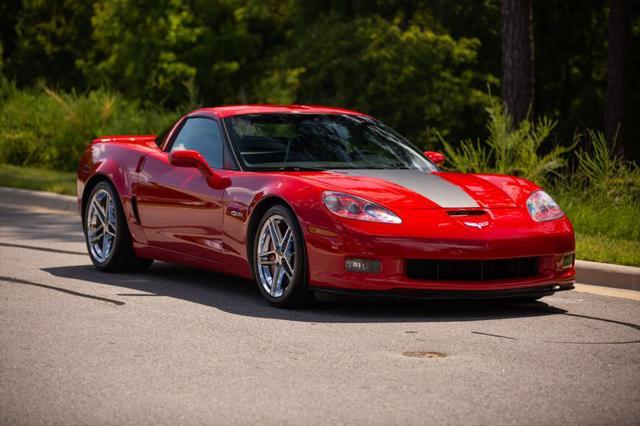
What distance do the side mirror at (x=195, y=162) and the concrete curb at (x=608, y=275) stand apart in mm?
3026

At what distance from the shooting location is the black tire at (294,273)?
7.96 meters

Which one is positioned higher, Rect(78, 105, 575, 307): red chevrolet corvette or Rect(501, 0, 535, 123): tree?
Rect(501, 0, 535, 123): tree

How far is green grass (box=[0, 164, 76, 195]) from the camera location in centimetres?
1699

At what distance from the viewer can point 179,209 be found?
927 centimetres

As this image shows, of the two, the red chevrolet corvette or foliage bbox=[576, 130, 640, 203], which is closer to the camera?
the red chevrolet corvette

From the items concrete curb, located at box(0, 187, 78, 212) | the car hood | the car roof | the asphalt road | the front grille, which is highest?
the car roof

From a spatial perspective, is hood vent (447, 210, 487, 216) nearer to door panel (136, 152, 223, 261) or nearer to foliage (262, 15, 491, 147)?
door panel (136, 152, 223, 261)

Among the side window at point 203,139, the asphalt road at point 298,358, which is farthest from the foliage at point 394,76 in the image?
the asphalt road at point 298,358

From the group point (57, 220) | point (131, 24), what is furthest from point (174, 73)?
point (57, 220)

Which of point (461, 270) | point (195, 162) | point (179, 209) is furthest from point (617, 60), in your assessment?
point (461, 270)

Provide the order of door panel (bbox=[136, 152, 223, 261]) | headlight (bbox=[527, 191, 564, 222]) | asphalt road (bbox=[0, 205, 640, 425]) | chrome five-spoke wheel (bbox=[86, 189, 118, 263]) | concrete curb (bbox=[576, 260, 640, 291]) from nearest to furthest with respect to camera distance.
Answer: asphalt road (bbox=[0, 205, 640, 425]) → headlight (bbox=[527, 191, 564, 222]) → door panel (bbox=[136, 152, 223, 261]) → concrete curb (bbox=[576, 260, 640, 291]) → chrome five-spoke wheel (bbox=[86, 189, 118, 263])

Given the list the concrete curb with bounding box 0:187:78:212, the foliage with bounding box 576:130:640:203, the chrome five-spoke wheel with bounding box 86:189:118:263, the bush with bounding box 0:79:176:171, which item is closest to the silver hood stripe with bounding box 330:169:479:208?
the chrome five-spoke wheel with bounding box 86:189:118:263

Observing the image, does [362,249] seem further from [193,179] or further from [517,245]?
[193,179]

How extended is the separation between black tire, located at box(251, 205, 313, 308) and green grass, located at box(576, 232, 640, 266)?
10.2ft
